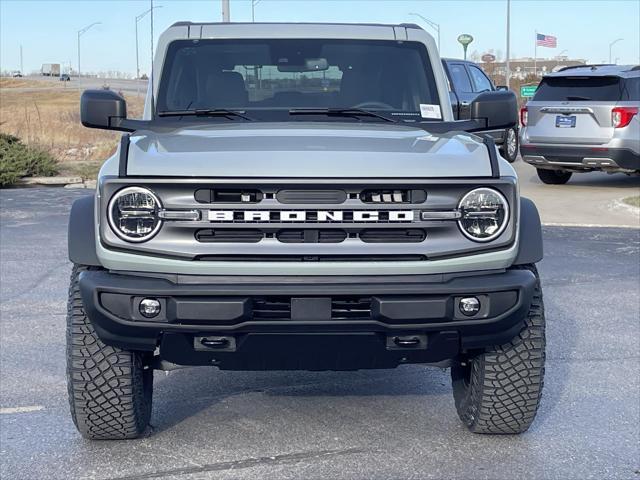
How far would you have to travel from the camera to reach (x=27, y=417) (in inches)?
204

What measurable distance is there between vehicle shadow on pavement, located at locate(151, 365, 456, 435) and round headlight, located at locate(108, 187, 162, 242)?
1356mm

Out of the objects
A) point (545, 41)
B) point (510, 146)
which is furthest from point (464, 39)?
point (510, 146)

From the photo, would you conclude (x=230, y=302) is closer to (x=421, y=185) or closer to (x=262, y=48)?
(x=421, y=185)

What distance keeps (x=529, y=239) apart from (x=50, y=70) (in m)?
160

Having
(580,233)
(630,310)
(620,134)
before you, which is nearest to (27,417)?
(630,310)

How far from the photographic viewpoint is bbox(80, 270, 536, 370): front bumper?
157 inches

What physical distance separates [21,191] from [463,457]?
14049mm

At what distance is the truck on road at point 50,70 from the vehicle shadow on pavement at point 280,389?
153795 millimetres

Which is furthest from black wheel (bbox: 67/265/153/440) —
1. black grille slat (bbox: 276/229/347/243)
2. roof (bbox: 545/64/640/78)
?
roof (bbox: 545/64/640/78)

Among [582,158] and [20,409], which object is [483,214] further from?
[582,158]

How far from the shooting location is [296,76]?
568cm

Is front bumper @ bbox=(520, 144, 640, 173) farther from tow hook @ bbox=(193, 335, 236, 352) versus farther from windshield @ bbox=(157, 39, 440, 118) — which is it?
tow hook @ bbox=(193, 335, 236, 352)

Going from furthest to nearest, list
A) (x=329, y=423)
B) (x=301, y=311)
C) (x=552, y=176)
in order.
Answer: (x=552, y=176), (x=329, y=423), (x=301, y=311)

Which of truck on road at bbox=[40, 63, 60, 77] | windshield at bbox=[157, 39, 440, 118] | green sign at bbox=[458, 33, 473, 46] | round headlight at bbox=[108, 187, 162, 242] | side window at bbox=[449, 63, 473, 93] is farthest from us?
truck on road at bbox=[40, 63, 60, 77]
